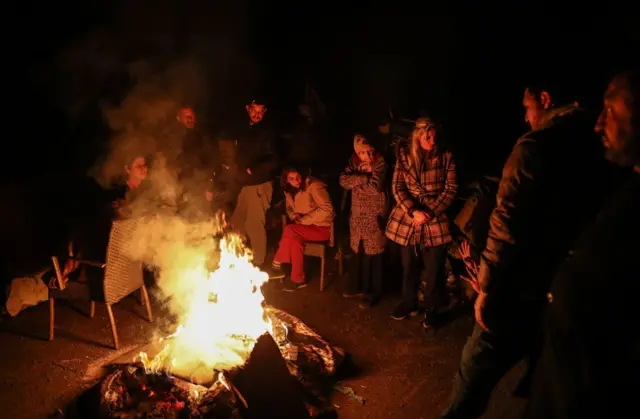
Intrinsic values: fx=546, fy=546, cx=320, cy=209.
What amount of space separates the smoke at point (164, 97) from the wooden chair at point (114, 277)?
0.14 m

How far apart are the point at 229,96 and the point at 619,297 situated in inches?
379

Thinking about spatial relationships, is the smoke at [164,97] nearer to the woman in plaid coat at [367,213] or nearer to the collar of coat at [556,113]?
the woman in plaid coat at [367,213]

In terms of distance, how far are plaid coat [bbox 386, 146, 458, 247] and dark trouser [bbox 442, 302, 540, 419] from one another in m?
2.24

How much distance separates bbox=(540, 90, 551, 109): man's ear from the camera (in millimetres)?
3795

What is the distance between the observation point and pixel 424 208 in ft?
19.6

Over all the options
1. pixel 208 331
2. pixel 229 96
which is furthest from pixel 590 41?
pixel 208 331

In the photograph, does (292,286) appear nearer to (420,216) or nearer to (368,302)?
(368,302)

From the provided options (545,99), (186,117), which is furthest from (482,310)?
(186,117)

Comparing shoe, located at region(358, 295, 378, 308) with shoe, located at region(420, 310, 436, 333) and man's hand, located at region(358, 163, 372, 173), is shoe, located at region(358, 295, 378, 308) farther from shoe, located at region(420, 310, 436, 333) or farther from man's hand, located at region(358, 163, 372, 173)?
man's hand, located at region(358, 163, 372, 173)

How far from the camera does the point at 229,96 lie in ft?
36.0

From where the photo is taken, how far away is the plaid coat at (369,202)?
21.1 ft

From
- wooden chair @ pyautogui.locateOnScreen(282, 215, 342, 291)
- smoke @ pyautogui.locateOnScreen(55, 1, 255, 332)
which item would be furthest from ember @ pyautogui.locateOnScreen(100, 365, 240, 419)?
wooden chair @ pyautogui.locateOnScreen(282, 215, 342, 291)

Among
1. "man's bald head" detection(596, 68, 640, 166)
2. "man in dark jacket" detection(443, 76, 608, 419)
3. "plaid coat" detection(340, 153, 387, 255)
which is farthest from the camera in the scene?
"plaid coat" detection(340, 153, 387, 255)

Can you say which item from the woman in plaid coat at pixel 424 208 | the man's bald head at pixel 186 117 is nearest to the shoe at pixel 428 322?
the woman in plaid coat at pixel 424 208
